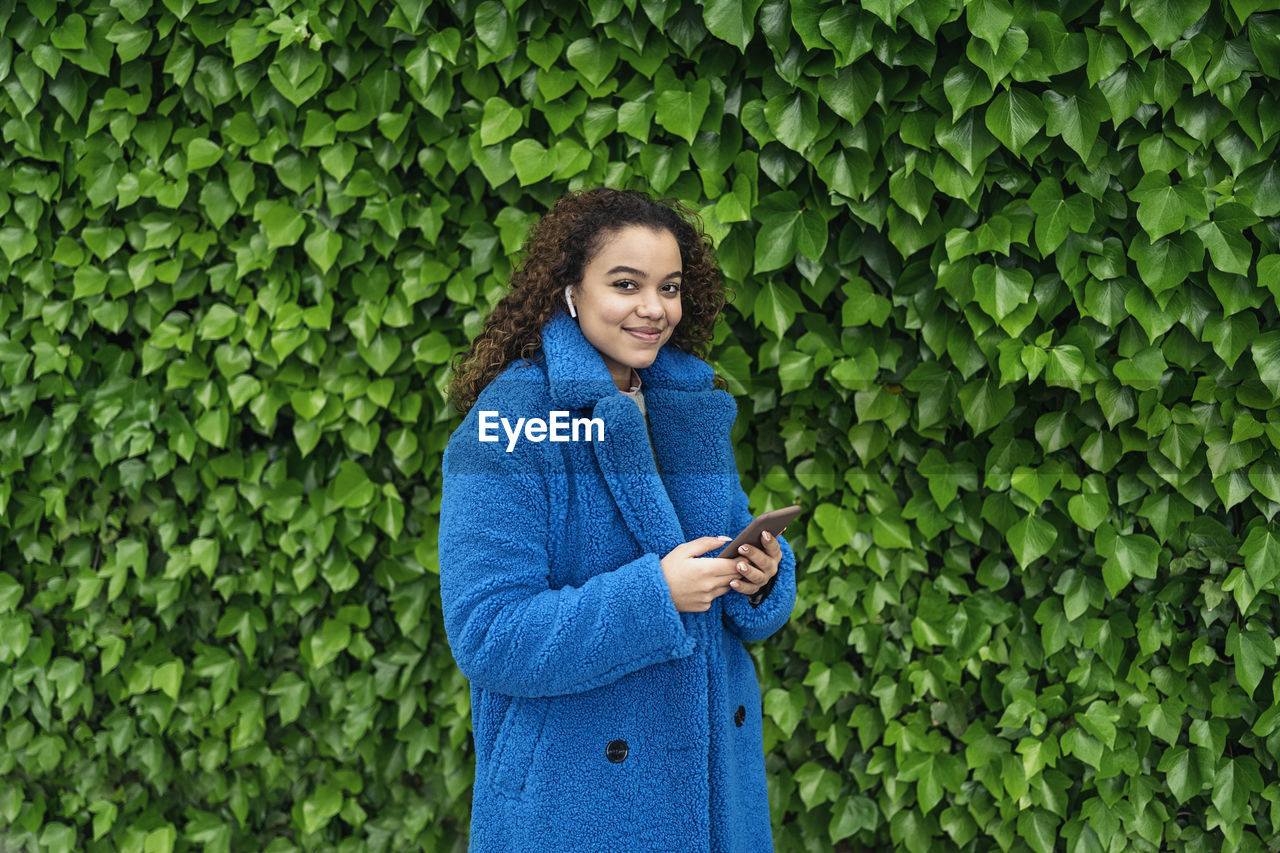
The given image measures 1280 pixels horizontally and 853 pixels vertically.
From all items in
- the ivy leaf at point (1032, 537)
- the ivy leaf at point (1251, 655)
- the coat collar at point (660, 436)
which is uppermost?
the coat collar at point (660, 436)

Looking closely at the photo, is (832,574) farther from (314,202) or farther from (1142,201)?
(314,202)

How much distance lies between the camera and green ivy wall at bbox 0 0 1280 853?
201 centimetres

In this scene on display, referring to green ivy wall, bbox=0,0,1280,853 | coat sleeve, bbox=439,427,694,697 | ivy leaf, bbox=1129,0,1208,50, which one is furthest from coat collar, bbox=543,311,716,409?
→ ivy leaf, bbox=1129,0,1208,50

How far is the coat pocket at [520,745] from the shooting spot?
→ 1397 millimetres

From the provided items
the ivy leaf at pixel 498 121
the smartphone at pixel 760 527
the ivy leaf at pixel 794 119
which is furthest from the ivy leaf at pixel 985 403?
the ivy leaf at pixel 498 121

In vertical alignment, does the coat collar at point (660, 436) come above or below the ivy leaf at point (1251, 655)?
above

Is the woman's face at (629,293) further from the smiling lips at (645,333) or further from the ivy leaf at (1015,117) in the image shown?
the ivy leaf at (1015,117)

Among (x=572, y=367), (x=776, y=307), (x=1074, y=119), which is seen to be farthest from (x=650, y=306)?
(x=1074, y=119)

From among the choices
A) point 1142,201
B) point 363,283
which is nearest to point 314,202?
point 363,283

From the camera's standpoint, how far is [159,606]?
2.46 meters

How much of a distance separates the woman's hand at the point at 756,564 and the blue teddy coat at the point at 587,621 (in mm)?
106

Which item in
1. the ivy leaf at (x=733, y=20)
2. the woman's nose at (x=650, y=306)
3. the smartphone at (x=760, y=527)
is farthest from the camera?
the ivy leaf at (x=733, y=20)

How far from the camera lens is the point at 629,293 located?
141cm

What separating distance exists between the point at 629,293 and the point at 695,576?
0.42 metres
